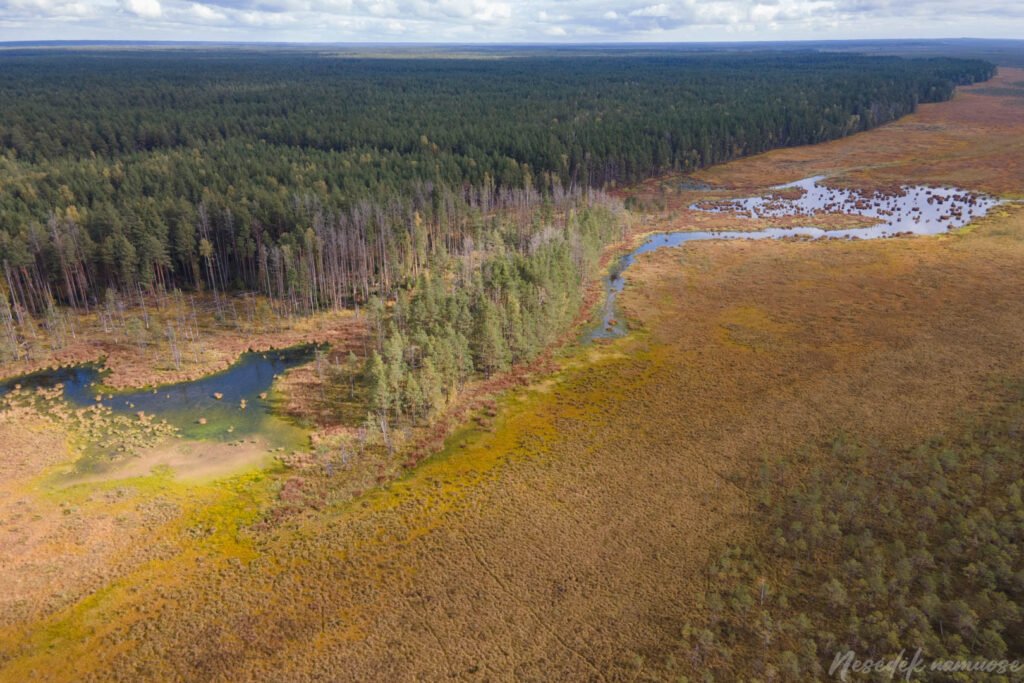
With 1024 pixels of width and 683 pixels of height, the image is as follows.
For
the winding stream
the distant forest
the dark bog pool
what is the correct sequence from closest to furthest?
the dark bog pool → the distant forest → the winding stream

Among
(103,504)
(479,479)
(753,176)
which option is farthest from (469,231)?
Answer: (753,176)

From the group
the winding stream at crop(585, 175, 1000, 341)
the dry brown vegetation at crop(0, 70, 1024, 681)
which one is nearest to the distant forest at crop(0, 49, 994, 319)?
the winding stream at crop(585, 175, 1000, 341)

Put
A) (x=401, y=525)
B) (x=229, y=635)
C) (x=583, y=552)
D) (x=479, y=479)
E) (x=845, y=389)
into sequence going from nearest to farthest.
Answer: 1. (x=229, y=635)
2. (x=583, y=552)
3. (x=401, y=525)
4. (x=479, y=479)
5. (x=845, y=389)

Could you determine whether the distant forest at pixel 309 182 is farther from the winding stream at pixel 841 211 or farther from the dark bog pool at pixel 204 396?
the winding stream at pixel 841 211

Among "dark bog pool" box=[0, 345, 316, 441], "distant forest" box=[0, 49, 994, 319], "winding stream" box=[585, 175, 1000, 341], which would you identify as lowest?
"dark bog pool" box=[0, 345, 316, 441]

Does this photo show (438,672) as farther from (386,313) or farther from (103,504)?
(386,313)

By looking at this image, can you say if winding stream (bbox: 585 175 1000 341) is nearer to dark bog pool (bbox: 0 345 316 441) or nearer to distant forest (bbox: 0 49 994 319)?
distant forest (bbox: 0 49 994 319)

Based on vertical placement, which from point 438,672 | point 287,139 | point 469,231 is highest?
point 287,139
